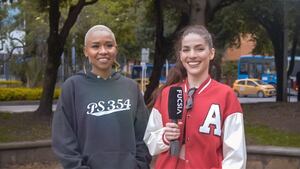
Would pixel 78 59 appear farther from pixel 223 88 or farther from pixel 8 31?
pixel 223 88

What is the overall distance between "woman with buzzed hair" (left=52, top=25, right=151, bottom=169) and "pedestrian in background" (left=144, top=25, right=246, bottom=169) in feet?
0.78

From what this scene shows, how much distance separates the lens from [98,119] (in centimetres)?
345

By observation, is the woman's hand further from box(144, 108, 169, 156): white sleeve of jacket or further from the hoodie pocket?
the hoodie pocket

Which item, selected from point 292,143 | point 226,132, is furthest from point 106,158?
point 292,143

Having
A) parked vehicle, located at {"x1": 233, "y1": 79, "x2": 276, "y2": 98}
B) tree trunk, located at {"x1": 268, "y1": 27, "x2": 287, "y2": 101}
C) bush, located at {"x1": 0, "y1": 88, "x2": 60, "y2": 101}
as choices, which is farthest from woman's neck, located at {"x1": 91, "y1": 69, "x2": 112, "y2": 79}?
parked vehicle, located at {"x1": 233, "y1": 79, "x2": 276, "y2": 98}

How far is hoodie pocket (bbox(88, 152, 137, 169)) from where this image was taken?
136 inches

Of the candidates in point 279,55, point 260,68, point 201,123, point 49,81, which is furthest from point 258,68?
point 201,123

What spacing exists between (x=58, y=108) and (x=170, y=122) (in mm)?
799

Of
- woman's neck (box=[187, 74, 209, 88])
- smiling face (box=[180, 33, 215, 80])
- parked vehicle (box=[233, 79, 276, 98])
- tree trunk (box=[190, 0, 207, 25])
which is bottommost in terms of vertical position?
parked vehicle (box=[233, 79, 276, 98])

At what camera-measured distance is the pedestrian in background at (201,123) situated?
3143 millimetres

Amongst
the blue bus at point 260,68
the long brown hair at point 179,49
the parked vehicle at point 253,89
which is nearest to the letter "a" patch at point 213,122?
the long brown hair at point 179,49

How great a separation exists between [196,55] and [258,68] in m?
48.9

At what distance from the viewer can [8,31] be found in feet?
119

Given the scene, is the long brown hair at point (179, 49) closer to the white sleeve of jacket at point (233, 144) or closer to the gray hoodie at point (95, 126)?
the gray hoodie at point (95, 126)
